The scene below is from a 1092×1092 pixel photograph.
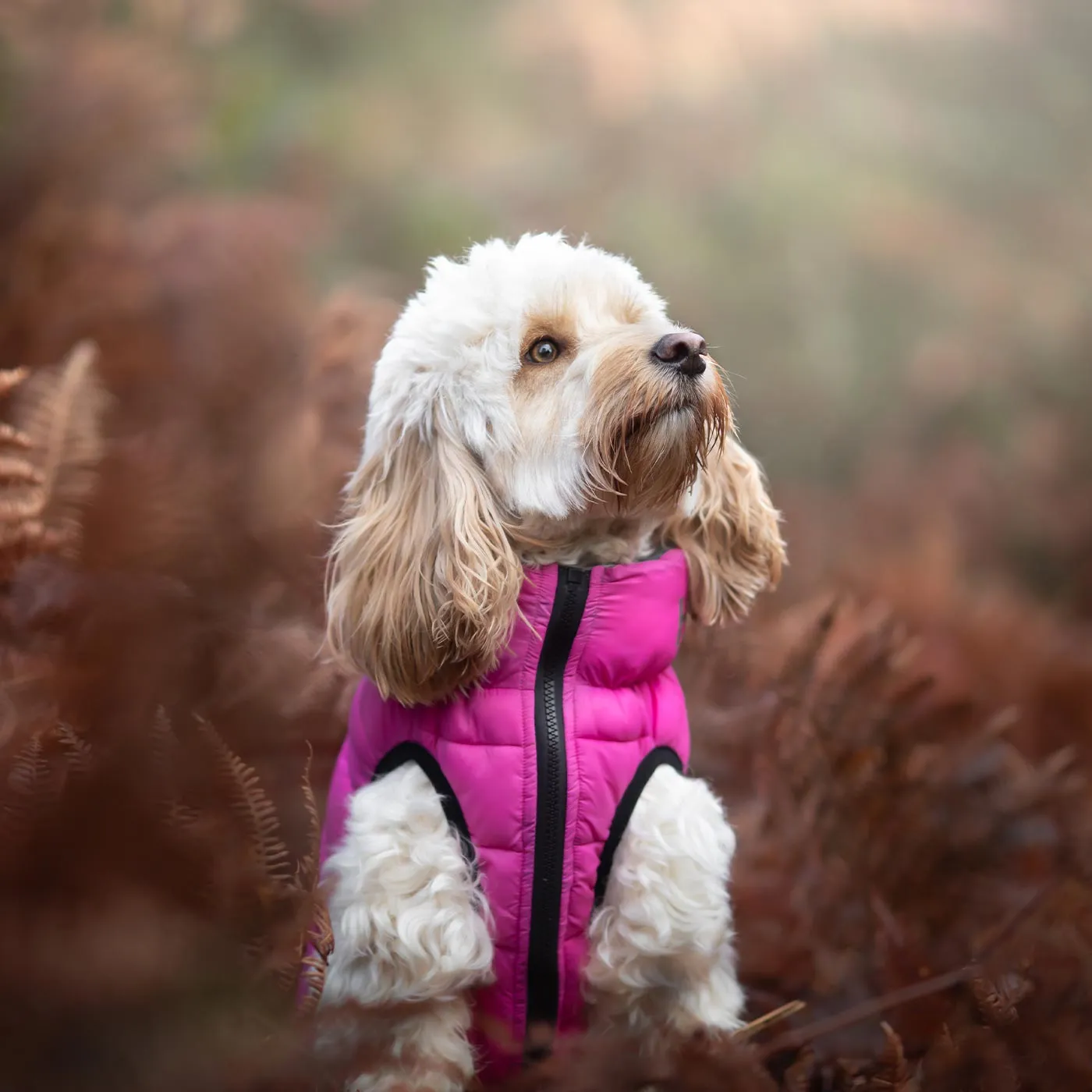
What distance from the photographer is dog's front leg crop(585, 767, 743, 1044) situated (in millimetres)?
1317

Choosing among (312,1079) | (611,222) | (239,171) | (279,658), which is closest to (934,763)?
(279,658)

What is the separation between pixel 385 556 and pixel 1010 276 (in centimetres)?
241

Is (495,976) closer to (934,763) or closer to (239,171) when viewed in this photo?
(934,763)

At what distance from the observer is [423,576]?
52.5 inches

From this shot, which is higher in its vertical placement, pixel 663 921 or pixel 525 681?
pixel 525 681

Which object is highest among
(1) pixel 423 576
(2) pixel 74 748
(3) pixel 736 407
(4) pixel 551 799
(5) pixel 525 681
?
(3) pixel 736 407

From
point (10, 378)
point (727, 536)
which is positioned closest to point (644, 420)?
point (727, 536)

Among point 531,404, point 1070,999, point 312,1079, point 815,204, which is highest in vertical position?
point 815,204

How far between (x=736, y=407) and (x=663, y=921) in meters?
1.31

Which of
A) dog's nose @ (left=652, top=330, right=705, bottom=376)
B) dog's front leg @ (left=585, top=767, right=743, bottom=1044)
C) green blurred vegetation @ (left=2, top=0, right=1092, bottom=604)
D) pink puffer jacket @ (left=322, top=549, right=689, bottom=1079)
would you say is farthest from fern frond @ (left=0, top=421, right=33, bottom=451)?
green blurred vegetation @ (left=2, top=0, right=1092, bottom=604)

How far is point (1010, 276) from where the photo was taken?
3000mm

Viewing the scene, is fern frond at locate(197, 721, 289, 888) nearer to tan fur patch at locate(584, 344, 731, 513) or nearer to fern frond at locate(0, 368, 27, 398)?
tan fur patch at locate(584, 344, 731, 513)

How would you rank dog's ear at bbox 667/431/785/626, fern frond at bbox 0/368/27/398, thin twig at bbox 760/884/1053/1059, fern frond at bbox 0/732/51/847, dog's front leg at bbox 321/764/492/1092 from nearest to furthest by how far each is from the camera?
fern frond at bbox 0/732/51/847 < thin twig at bbox 760/884/1053/1059 < dog's front leg at bbox 321/764/492/1092 < fern frond at bbox 0/368/27/398 < dog's ear at bbox 667/431/785/626

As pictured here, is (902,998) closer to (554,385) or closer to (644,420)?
(644,420)
